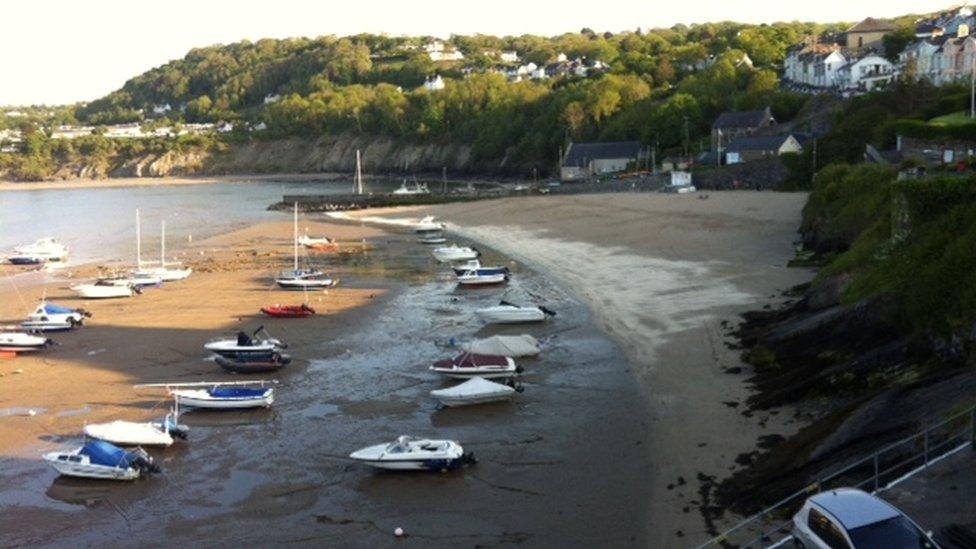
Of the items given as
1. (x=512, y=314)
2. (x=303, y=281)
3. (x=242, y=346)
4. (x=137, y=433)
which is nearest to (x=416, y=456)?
(x=137, y=433)

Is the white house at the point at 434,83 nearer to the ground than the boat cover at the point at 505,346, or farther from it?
farther from it

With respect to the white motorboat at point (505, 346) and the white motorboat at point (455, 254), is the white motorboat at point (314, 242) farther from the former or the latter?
the white motorboat at point (505, 346)

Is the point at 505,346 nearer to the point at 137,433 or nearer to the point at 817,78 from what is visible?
the point at 137,433

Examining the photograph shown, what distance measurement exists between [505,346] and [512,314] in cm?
477

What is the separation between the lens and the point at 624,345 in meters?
26.8

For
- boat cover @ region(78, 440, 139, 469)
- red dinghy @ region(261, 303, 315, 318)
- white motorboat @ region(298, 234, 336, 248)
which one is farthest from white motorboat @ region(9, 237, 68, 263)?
boat cover @ region(78, 440, 139, 469)

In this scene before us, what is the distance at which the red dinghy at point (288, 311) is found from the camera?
1302 inches

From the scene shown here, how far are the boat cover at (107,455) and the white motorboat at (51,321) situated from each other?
14.5m

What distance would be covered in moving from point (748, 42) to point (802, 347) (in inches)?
3921

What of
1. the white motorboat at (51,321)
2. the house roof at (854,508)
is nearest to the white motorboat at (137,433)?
the white motorboat at (51,321)

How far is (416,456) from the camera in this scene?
17.9 meters

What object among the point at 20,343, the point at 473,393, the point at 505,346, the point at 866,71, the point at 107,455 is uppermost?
the point at 866,71

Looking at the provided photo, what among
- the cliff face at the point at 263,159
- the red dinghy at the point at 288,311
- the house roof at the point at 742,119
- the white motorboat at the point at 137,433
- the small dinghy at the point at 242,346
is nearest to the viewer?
the white motorboat at the point at 137,433

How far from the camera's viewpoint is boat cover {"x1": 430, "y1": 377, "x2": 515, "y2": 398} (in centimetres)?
2209
